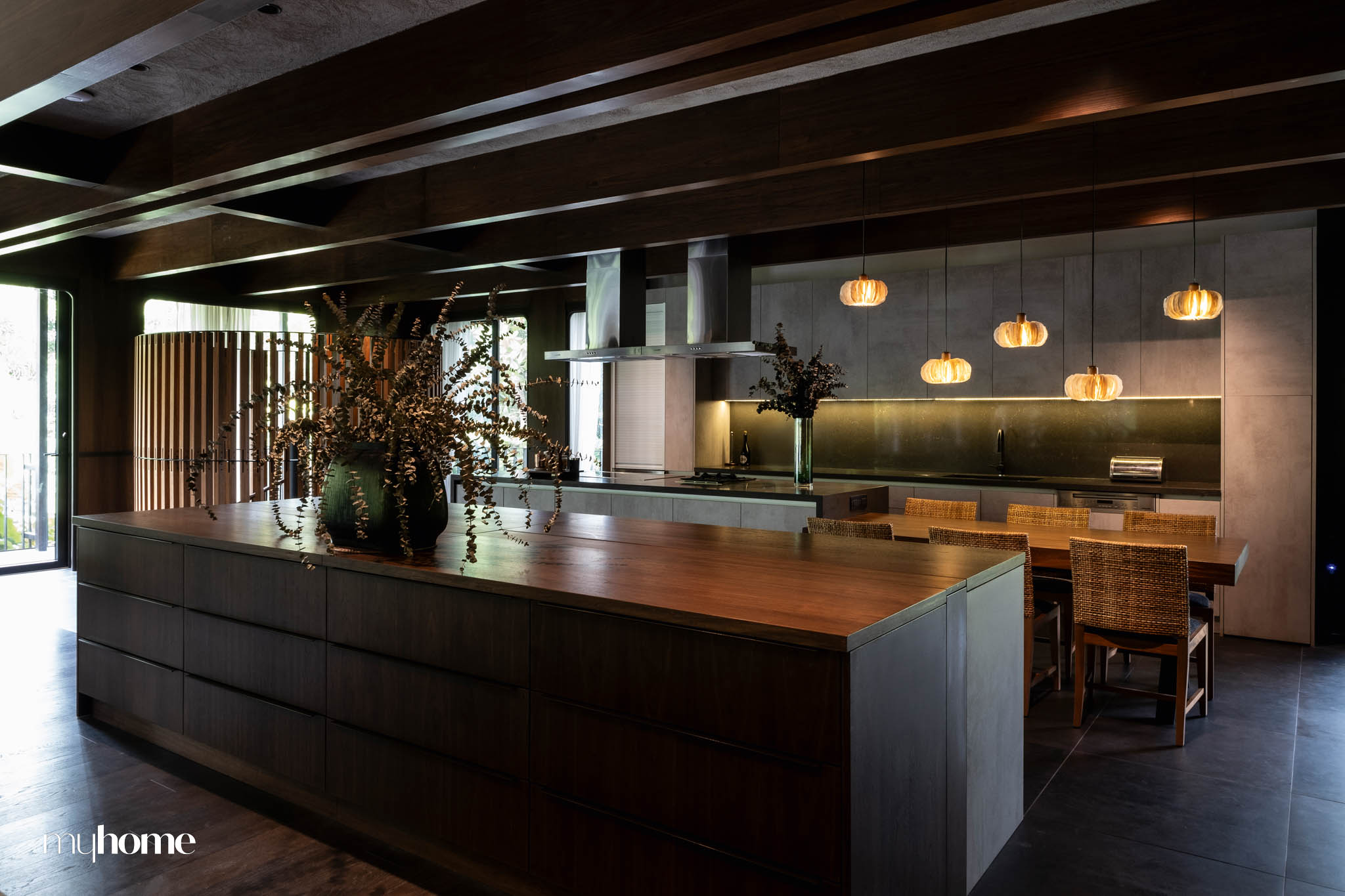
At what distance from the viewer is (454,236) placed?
20.2 feet

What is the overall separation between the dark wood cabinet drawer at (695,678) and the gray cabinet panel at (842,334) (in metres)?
5.91

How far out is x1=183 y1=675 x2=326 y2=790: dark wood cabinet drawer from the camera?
2934mm

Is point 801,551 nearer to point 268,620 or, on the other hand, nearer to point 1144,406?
point 268,620

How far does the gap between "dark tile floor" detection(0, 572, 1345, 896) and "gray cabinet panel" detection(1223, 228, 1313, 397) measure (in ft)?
7.14

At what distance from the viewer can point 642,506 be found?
6.43 m

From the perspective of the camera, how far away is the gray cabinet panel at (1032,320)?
271 inches

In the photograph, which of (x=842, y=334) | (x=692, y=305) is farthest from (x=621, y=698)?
(x=842, y=334)

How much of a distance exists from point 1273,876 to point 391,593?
2.87 meters

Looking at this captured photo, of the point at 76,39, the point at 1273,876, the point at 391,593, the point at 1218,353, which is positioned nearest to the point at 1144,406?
the point at 1218,353

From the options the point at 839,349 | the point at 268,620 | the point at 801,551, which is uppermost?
the point at 839,349

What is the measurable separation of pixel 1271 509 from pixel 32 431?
31.9 feet

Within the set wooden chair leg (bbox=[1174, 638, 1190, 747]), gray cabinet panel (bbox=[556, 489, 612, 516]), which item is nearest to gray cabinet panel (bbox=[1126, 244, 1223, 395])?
wooden chair leg (bbox=[1174, 638, 1190, 747])

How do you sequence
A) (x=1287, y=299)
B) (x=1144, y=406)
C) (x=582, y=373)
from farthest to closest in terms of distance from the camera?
1. (x=582, y=373)
2. (x=1144, y=406)
3. (x=1287, y=299)

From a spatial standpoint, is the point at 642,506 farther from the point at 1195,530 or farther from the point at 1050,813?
the point at 1050,813
